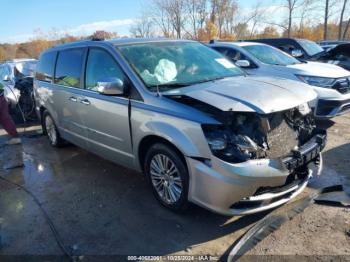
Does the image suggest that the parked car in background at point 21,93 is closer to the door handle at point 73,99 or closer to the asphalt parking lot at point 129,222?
the asphalt parking lot at point 129,222

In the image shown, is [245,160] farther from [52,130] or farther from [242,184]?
[52,130]

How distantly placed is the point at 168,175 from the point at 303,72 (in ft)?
13.9

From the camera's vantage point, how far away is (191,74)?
4078 millimetres

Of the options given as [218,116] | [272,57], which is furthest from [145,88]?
[272,57]

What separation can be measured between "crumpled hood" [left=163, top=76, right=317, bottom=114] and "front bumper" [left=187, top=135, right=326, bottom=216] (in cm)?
49

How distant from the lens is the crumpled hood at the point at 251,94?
3.12 m

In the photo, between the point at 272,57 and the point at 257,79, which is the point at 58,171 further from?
the point at 272,57

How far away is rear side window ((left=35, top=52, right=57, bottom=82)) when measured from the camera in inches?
230

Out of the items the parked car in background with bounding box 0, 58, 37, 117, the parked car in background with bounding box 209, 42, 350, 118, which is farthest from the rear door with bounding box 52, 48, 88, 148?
the parked car in background with bounding box 0, 58, 37, 117

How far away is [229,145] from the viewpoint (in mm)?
3025

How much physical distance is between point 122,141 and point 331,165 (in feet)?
9.73

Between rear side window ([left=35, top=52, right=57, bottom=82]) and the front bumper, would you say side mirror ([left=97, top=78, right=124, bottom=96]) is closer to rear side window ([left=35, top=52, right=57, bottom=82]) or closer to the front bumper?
the front bumper

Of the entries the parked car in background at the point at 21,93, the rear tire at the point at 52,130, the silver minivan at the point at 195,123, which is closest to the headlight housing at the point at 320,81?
the silver minivan at the point at 195,123

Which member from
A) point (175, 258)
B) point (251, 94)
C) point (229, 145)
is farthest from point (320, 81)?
point (175, 258)
